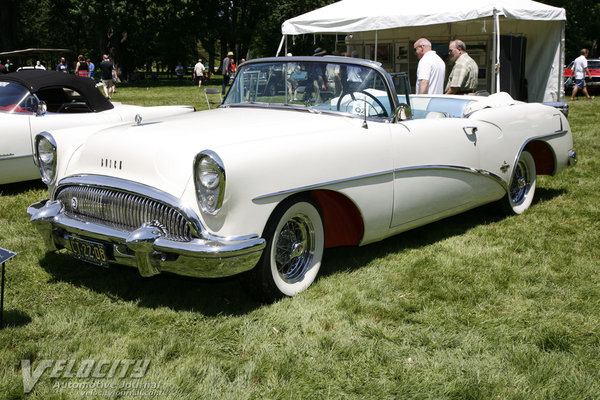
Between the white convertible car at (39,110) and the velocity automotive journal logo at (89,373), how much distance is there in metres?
3.98

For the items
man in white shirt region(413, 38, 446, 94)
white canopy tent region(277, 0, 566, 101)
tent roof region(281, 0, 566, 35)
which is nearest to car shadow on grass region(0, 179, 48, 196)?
man in white shirt region(413, 38, 446, 94)

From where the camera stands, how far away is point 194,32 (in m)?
33.2

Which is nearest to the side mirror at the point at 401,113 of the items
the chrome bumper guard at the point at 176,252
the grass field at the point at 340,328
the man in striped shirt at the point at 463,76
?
the grass field at the point at 340,328

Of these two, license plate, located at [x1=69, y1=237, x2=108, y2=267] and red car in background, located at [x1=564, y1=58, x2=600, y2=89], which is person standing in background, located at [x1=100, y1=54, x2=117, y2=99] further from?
license plate, located at [x1=69, y1=237, x2=108, y2=267]

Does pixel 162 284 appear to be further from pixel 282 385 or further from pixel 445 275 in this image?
pixel 445 275

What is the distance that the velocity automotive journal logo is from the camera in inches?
112

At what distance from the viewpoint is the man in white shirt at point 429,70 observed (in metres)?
8.19

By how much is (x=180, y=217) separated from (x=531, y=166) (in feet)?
12.9

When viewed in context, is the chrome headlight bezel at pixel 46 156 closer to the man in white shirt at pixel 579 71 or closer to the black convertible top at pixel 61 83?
the black convertible top at pixel 61 83

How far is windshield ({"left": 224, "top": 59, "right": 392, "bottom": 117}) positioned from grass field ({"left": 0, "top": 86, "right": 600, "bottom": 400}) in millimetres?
1130

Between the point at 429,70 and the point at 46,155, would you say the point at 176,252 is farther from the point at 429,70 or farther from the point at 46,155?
the point at 429,70

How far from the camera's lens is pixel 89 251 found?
3643 mm

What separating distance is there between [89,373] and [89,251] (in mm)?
880

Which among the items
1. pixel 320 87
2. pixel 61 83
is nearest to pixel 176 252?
pixel 320 87
